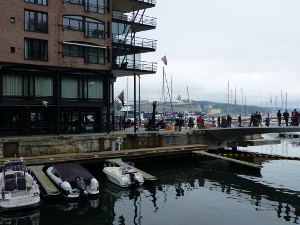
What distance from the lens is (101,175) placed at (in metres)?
27.3

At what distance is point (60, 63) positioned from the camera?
3391 centimetres

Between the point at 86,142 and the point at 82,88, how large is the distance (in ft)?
24.5

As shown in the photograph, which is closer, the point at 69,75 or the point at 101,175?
the point at 101,175

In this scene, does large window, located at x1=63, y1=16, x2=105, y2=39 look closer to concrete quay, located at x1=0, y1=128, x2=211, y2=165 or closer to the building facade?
the building facade

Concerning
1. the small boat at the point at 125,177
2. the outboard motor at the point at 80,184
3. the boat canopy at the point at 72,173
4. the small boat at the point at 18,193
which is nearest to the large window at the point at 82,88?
Result: the boat canopy at the point at 72,173

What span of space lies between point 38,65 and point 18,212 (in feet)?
59.9

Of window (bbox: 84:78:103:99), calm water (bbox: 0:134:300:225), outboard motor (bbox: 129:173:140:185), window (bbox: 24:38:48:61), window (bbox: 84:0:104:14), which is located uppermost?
window (bbox: 84:0:104:14)

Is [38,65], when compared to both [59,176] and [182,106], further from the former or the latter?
[182,106]

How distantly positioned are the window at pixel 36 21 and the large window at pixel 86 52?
9.54 feet

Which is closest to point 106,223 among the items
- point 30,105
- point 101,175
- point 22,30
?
point 101,175

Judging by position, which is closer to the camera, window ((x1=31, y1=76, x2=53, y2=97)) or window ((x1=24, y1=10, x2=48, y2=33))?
window ((x1=24, y1=10, x2=48, y2=33))

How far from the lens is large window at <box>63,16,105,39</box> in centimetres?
3472

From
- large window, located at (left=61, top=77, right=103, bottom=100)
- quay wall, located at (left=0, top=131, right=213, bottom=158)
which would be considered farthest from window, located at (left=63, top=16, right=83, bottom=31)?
quay wall, located at (left=0, top=131, right=213, bottom=158)

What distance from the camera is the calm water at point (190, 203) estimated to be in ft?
56.6
